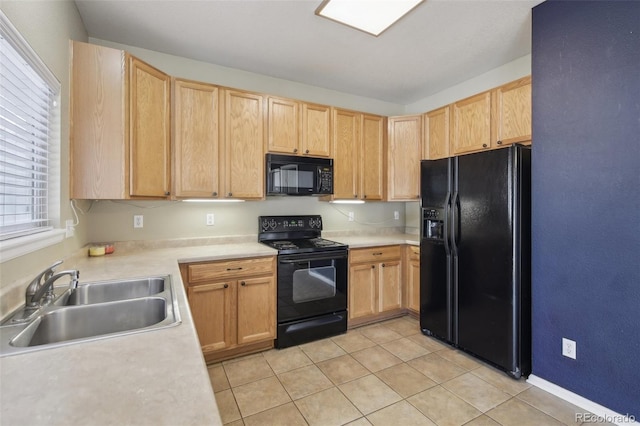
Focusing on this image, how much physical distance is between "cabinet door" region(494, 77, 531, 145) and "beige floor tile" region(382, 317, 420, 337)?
6.36 feet

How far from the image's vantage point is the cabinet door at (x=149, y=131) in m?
2.16

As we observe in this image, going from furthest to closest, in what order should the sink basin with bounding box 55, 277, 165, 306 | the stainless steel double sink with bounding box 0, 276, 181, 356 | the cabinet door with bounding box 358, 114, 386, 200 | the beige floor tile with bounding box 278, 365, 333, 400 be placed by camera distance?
the cabinet door with bounding box 358, 114, 386, 200 → the beige floor tile with bounding box 278, 365, 333, 400 → the sink basin with bounding box 55, 277, 165, 306 → the stainless steel double sink with bounding box 0, 276, 181, 356

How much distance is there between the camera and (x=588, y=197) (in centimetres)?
185

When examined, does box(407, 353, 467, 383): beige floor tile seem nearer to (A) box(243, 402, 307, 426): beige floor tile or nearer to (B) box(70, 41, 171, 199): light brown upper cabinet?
(A) box(243, 402, 307, 426): beige floor tile

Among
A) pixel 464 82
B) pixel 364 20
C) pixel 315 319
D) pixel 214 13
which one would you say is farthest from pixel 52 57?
pixel 464 82

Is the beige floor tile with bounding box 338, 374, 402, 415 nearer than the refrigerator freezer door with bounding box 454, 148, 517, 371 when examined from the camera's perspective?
Yes

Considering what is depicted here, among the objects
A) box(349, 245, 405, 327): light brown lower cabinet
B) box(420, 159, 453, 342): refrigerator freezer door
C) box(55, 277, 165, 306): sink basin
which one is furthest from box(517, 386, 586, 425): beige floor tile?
box(55, 277, 165, 306): sink basin

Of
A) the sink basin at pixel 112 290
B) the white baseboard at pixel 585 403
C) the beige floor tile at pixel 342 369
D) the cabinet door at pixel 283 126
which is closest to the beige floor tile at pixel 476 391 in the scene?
the white baseboard at pixel 585 403

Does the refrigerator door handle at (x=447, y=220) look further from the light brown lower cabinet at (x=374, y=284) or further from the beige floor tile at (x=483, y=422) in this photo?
the beige floor tile at (x=483, y=422)

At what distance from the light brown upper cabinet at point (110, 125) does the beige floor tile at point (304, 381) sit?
67.8 inches

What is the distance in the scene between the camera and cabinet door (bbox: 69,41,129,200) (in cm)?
198

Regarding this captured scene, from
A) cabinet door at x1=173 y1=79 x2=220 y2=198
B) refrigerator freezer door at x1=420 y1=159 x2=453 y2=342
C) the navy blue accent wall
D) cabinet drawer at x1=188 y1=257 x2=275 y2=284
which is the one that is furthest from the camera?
refrigerator freezer door at x1=420 y1=159 x2=453 y2=342

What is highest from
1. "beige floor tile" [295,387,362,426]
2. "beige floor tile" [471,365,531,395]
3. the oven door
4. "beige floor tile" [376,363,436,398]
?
the oven door

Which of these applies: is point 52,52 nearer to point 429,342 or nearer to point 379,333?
point 379,333
